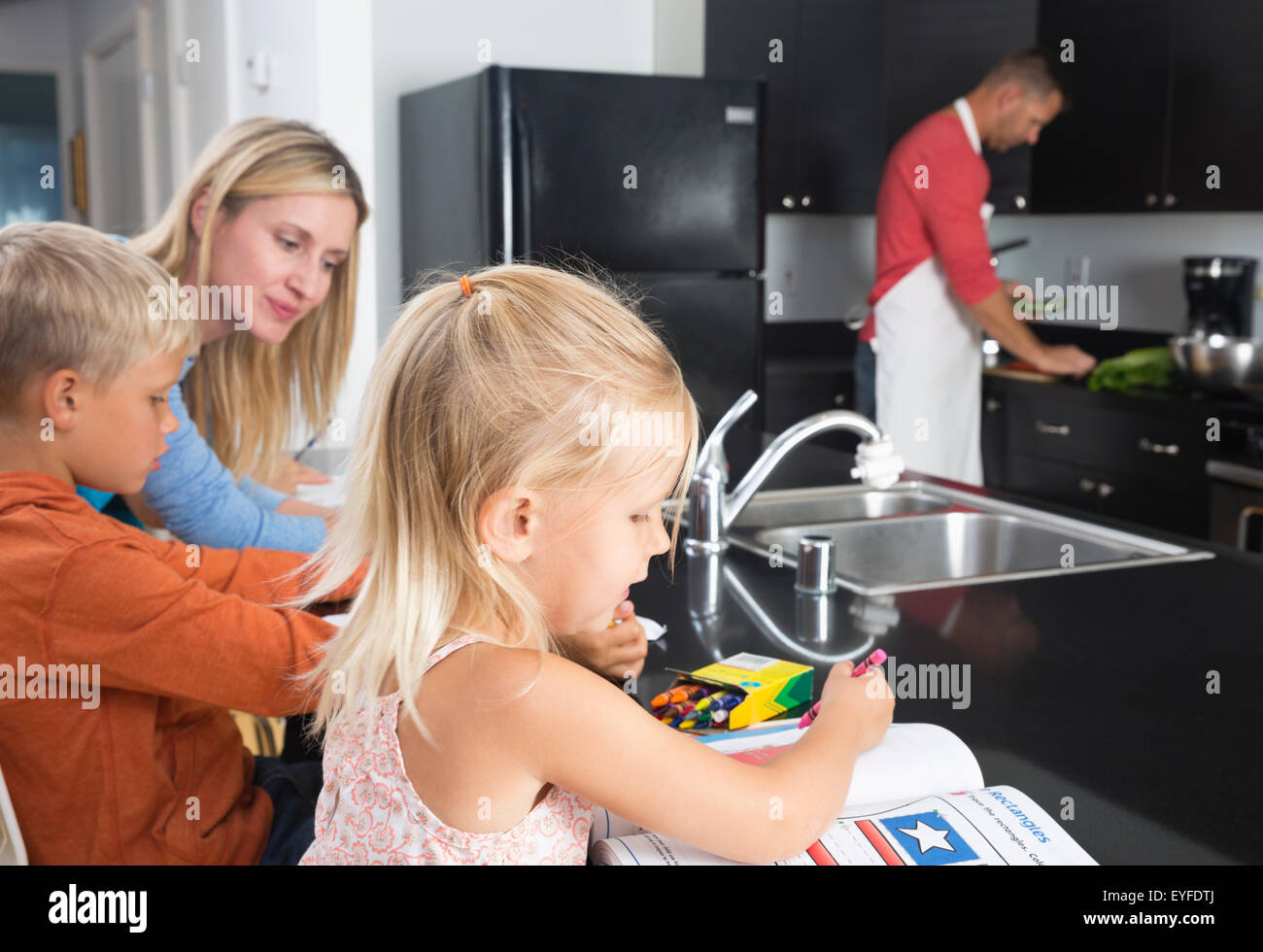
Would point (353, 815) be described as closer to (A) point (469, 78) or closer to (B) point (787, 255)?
(A) point (469, 78)

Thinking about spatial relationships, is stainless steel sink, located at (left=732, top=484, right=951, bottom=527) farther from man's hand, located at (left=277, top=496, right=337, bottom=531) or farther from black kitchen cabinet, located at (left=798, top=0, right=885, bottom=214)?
black kitchen cabinet, located at (left=798, top=0, right=885, bottom=214)

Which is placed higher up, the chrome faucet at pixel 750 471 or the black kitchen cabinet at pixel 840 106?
the black kitchen cabinet at pixel 840 106

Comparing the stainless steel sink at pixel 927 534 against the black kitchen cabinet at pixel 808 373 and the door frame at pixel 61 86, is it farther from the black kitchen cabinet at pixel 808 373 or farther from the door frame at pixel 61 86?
the door frame at pixel 61 86

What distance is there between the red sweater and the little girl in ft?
8.29

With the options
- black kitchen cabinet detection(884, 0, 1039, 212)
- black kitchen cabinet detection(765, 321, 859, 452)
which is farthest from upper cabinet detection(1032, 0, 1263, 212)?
black kitchen cabinet detection(765, 321, 859, 452)

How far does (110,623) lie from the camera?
3.33 ft

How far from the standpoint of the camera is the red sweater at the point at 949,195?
127 inches

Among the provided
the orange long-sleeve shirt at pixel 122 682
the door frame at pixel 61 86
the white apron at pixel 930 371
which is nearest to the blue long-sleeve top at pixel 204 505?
the orange long-sleeve shirt at pixel 122 682

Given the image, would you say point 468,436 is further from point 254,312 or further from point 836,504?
point 836,504

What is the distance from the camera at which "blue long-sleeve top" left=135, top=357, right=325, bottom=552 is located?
1.46m

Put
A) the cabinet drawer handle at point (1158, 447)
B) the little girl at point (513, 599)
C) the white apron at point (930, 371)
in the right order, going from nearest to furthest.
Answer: the little girl at point (513, 599)
the cabinet drawer handle at point (1158, 447)
the white apron at point (930, 371)

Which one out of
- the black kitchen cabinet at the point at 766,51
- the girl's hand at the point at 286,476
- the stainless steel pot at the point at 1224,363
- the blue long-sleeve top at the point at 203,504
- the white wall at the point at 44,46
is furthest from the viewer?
the white wall at the point at 44,46

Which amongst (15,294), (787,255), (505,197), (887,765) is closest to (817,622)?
(887,765)
